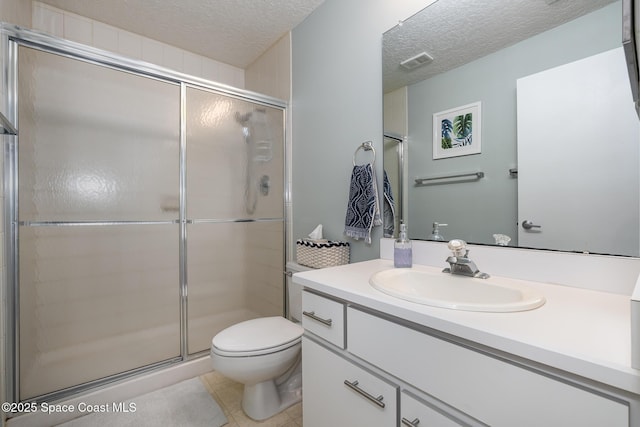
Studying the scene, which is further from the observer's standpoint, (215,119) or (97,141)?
(215,119)

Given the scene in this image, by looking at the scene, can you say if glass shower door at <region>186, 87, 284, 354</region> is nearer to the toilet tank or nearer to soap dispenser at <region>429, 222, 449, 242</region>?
the toilet tank

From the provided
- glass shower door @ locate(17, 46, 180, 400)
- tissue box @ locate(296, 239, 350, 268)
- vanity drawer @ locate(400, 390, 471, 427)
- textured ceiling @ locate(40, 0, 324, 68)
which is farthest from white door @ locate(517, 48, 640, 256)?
glass shower door @ locate(17, 46, 180, 400)

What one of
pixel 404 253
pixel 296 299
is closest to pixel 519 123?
pixel 404 253

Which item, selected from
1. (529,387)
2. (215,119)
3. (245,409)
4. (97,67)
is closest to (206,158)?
(215,119)

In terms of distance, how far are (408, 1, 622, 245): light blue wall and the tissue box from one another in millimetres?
440

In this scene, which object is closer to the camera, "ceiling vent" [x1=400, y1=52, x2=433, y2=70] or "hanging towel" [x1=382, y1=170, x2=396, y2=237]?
"ceiling vent" [x1=400, y1=52, x2=433, y2=70]

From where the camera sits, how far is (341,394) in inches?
37.1

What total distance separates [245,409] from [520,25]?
81.7 inches

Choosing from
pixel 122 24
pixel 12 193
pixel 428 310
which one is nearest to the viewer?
pixel 428 310

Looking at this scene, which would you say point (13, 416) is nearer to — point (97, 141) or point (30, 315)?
point (30, 315)

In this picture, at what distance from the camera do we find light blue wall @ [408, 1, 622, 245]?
0.90 metres

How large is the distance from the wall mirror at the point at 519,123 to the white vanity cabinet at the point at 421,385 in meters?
0.57

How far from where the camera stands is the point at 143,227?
5.65 feet

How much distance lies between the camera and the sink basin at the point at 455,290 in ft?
2.33
